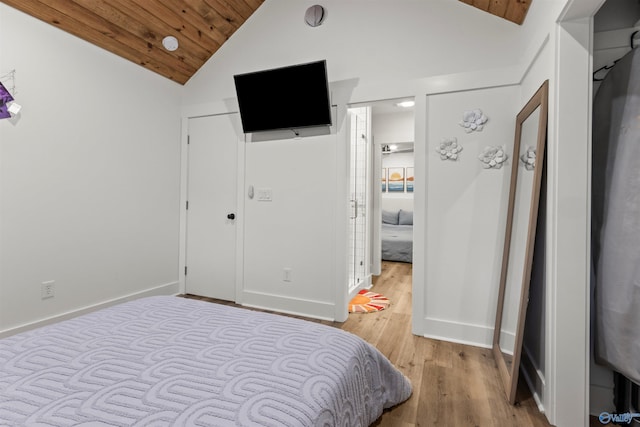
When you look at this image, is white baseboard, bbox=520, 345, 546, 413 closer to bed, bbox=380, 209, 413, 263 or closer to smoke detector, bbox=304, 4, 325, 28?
smoke detector, bbox=304, 4, 325, 28

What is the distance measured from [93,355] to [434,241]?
2208 mm

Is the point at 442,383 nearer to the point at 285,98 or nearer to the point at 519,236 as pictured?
the point at 519,236

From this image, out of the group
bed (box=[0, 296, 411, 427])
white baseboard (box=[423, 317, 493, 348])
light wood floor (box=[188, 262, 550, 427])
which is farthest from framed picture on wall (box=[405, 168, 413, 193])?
bed (box=[0, 296, 411, 427])

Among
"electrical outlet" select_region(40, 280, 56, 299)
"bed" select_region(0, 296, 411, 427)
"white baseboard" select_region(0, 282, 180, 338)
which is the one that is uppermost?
"bed" select_region(0, 296, 411, 427)

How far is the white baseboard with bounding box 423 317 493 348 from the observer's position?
2365mm

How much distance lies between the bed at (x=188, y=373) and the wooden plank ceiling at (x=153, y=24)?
7.61 feet

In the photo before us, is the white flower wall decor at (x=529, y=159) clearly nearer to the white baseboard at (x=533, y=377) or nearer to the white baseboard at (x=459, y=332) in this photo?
the white baseboard at (x=533, y=377)

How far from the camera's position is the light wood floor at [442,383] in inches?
61.4

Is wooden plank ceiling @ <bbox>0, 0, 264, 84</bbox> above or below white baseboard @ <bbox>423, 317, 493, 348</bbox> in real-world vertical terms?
above

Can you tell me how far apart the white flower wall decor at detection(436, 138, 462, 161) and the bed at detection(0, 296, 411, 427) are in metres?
1.65

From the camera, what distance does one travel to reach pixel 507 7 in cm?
221

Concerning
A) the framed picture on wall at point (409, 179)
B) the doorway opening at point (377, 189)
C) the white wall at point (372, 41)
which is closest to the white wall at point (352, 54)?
the white wall at point (372, 41)

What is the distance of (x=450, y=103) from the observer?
245 cm
